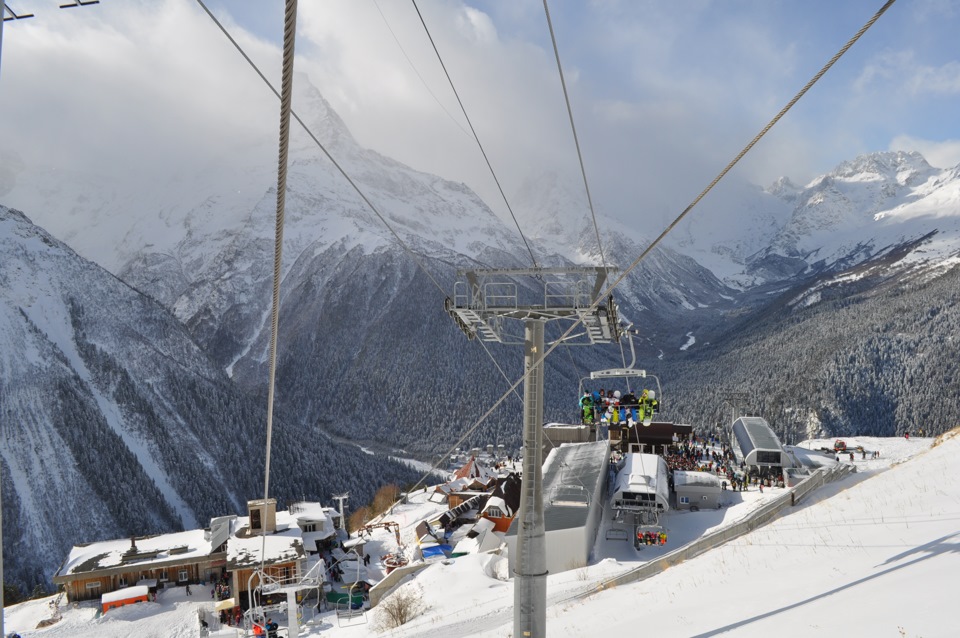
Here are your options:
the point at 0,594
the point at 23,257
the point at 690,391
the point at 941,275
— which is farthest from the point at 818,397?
the point at 23,257

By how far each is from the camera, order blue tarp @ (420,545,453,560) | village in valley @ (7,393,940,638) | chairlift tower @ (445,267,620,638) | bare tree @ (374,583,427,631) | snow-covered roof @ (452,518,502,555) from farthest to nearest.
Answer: blue tarp @ (420,545,453,560)
snow-covered roof @ (452,518,502,555)
village in valley @ (7,393,940,638)
bare tree @ (374,583,427,631)
chairlift tower @ (445,267,620,638)

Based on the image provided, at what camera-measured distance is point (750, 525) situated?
18.6 metres

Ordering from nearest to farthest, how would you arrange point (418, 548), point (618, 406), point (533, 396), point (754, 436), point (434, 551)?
point (533, 396), point (618, 406), point (434, 551), point (418, 548), point (754, 436)

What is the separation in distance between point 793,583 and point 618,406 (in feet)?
19.5

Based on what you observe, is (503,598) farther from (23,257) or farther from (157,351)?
(23,257)

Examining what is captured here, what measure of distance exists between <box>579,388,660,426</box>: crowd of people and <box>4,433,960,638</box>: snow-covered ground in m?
4.00

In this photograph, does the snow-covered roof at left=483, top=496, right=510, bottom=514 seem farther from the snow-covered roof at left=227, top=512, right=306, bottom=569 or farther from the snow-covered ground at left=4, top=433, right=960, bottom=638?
the snow-covered ground at left=4, top=433, right=960, bottom=638

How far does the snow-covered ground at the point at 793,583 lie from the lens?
25.5ft

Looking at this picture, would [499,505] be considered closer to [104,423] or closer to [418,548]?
[418,548]

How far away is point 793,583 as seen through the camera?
33.3 ft

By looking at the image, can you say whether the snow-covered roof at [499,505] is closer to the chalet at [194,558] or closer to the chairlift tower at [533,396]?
the chalet at [194,558]

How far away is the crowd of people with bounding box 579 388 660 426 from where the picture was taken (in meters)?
15.0

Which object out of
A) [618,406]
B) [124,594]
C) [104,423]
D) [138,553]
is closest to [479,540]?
[124,594]

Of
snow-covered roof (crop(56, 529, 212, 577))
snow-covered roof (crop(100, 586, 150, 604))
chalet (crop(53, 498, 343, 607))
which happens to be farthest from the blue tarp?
snow-covered roof (crop(100, 586, 150, 604))
